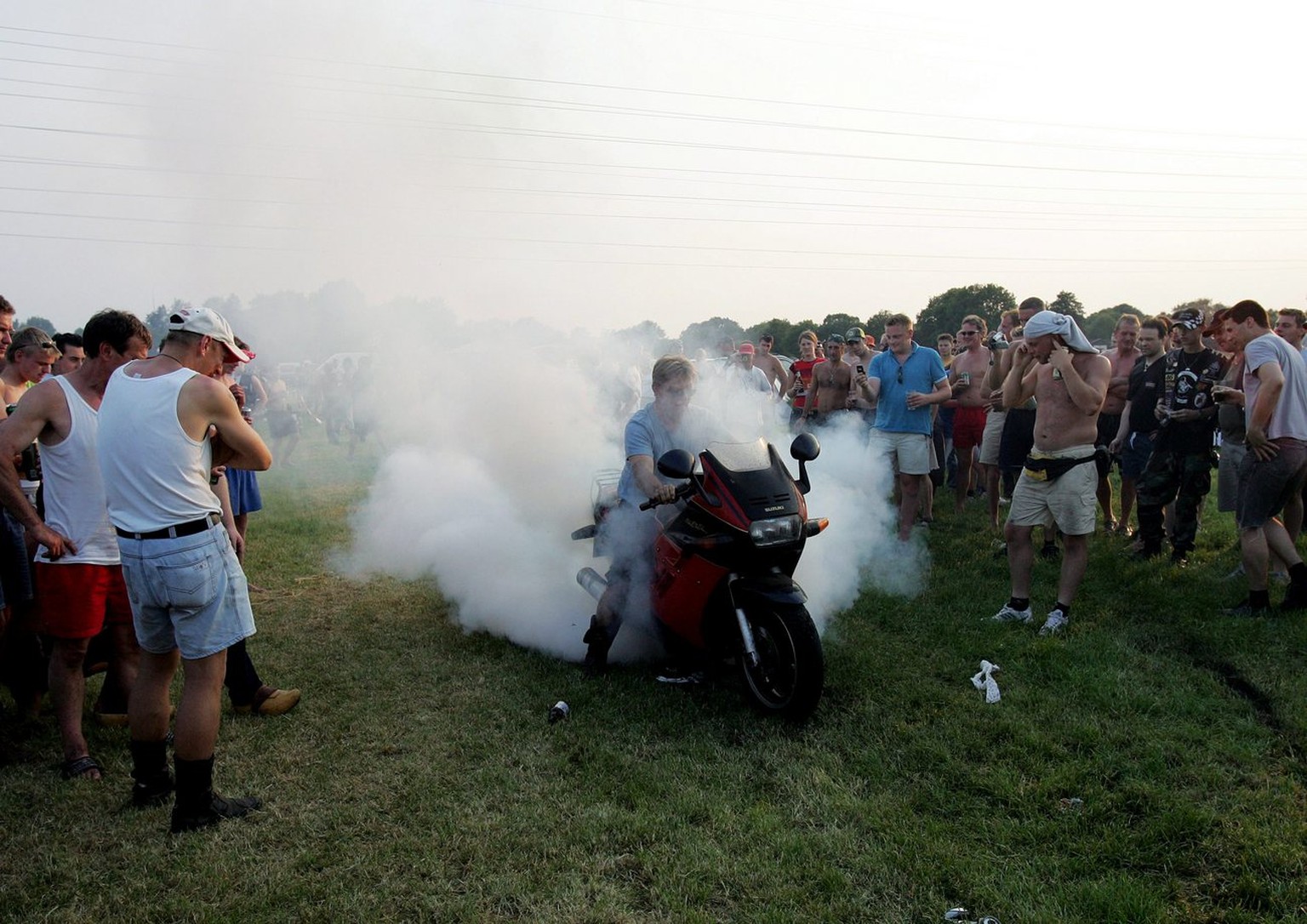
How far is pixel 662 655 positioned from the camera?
497 centimetres

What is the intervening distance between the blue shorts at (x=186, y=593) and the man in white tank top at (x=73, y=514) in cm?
79

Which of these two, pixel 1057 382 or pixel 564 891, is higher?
pixel 1057 382

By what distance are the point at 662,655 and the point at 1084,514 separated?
297 cm

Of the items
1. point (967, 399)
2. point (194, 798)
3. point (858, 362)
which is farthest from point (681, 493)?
point (858, 362)

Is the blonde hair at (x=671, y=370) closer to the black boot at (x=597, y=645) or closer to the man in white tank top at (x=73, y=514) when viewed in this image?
the black boot at (x=597, y=645)

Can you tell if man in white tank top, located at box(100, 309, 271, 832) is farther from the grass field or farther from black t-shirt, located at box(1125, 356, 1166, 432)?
black t-shirt, located at box(1125, 356, 1166, 432)

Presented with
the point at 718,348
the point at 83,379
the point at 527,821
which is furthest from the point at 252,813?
the point at 718,348

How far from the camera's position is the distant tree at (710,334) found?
1003 cm

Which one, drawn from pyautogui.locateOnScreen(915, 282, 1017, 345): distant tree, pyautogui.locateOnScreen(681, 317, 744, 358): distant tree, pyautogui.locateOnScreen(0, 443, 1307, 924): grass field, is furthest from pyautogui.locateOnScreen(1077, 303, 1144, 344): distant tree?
pyautogui.locateOnScreen(0, 443, 1307, 924): grass field

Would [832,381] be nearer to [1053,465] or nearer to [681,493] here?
[1053,465]

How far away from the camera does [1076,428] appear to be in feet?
16.8

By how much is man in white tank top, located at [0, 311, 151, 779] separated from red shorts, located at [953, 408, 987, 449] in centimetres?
811

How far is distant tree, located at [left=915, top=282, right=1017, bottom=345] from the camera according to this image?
141 ft

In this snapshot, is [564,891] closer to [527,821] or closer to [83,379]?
[527,821]
